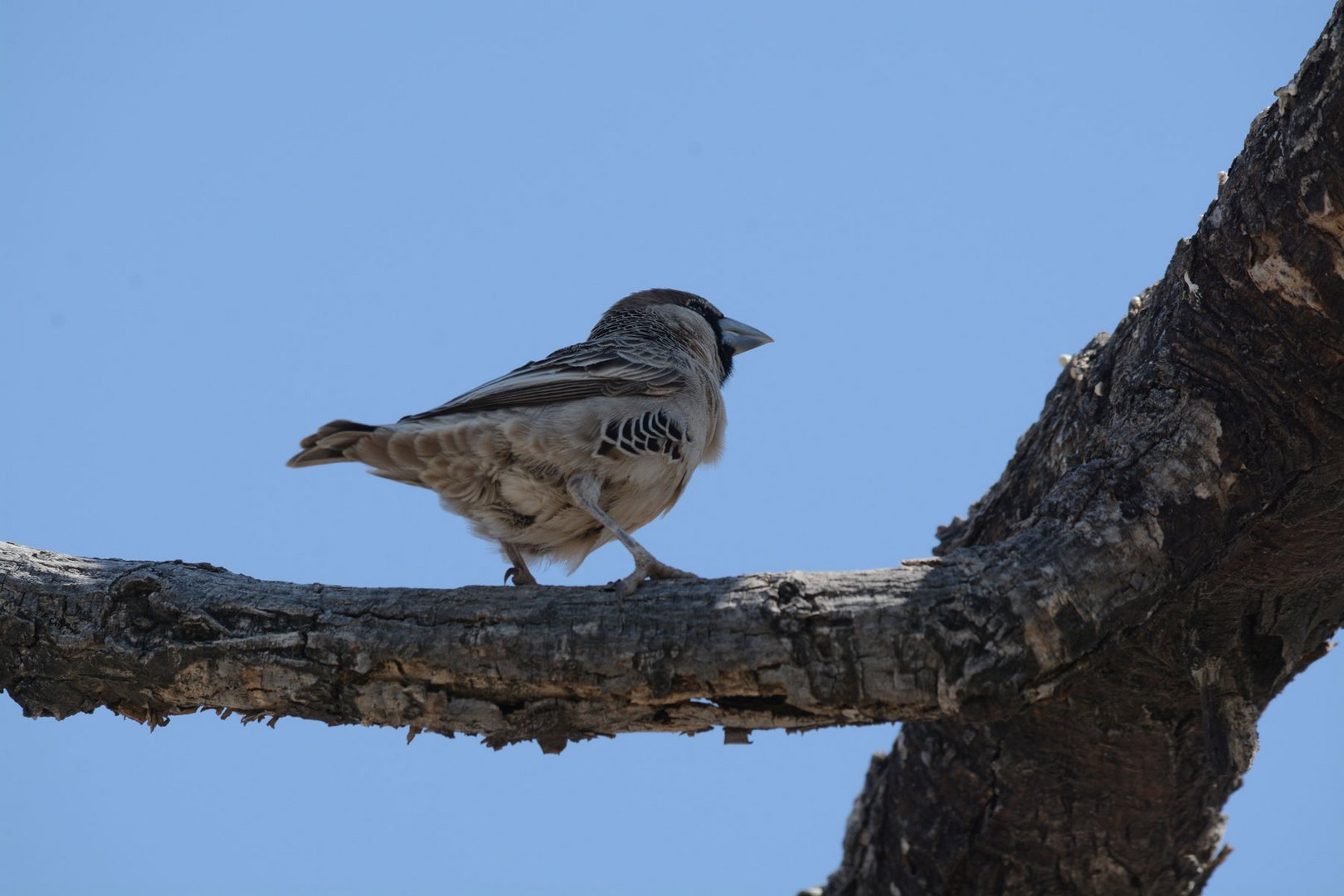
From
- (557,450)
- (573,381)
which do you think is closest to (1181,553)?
(557,450)

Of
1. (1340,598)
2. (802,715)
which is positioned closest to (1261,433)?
(1340,598)

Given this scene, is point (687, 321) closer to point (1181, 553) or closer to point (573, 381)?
point (573, 381)

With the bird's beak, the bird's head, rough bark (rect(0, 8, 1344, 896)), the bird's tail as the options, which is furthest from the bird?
the bird's beak

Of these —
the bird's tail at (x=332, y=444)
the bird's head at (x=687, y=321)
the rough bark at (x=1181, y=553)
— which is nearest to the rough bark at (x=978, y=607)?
the rough bark at (x=1181, y=553)

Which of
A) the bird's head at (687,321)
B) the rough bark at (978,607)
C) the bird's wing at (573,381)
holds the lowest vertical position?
the rough bark at (978,607)

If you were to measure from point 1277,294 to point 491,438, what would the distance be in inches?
129

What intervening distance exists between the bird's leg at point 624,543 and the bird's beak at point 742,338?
2510 millimetres

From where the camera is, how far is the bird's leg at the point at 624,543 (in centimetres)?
440

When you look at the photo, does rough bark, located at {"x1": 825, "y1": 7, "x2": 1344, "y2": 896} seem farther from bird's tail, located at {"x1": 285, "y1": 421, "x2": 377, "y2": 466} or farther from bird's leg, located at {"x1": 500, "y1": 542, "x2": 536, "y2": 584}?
bird's tail, located at {"x1": 285, "y1": 421, "x2": 377, "y2": 466}

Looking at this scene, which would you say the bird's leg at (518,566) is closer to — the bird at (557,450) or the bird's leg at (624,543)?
the bird at (557,450)

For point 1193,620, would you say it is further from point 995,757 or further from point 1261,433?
point 995,757

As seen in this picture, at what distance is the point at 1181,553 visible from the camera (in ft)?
13.6

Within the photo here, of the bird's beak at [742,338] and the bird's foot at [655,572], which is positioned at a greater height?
the bird's beak at [742,338]

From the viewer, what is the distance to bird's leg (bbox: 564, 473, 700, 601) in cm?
440
